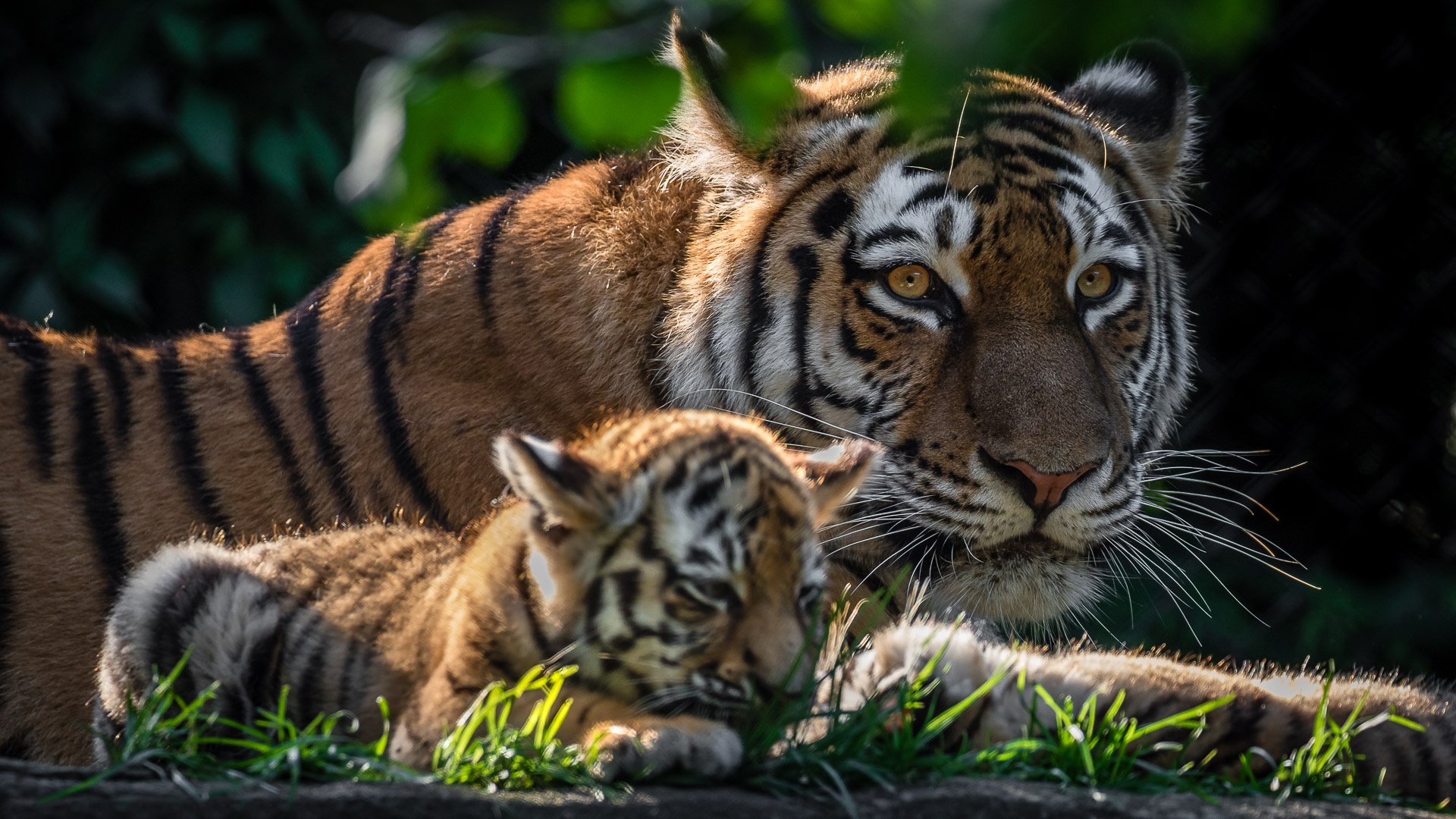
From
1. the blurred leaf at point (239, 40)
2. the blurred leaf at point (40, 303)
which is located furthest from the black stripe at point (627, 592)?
the blurred leaf at point (40, 303)

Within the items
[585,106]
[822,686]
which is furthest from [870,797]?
[585,106]

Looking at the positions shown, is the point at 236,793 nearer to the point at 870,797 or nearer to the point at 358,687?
the point at 358,687

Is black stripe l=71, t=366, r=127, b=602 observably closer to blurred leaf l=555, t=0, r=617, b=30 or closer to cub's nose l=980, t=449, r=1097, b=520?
cub's nose l=980, t=449, r=1097, b=520

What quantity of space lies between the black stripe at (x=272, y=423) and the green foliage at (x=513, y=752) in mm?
748

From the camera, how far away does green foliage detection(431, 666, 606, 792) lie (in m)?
1.20

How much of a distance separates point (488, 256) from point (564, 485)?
85 cm

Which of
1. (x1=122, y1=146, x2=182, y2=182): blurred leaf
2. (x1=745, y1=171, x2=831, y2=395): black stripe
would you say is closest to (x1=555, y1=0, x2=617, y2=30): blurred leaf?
(x1=745, y1=171, x2=831, y2=395): black stripe

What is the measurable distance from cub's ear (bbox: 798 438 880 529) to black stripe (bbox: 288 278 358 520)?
72cm

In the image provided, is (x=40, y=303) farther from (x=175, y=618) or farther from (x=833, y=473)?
(x=833, y=473)

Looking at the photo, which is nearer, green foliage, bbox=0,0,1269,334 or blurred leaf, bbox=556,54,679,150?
blurred leaf, bbox=556,54,679,150

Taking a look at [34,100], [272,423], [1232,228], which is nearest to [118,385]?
[272,423]

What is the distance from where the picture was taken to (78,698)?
1.78m

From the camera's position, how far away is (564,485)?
1242 millimetres

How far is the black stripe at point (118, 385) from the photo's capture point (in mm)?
1957
